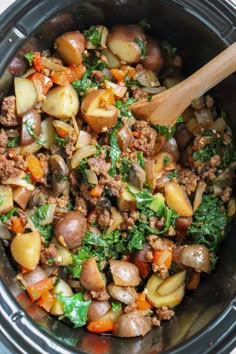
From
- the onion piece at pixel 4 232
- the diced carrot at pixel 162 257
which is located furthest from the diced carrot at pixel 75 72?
the diced carrot at pixel 162 257

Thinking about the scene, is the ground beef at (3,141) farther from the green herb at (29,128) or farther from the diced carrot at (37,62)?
the diced carrot at (37,62)

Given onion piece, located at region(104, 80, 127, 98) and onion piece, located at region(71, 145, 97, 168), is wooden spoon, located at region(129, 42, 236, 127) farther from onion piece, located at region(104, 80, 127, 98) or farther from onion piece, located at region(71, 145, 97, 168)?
onion piece, located at region(71, 145, 97, 168)

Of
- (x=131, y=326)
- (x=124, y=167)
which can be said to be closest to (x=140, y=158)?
(x=124, y=167)

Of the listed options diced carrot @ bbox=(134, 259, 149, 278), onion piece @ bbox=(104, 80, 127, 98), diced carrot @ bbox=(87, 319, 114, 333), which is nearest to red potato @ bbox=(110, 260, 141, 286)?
diced carrot @ bbox=(134, 259, 149, 278)

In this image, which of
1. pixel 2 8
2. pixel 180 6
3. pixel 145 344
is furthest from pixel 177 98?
pixel 145 344

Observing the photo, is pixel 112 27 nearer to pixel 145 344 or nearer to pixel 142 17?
pixel 142 17
